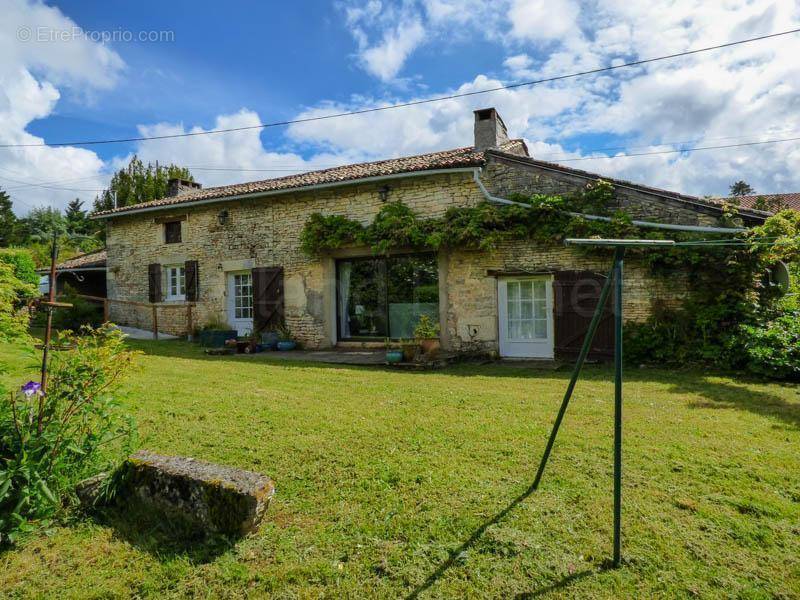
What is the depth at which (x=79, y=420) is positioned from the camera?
304 centimetres

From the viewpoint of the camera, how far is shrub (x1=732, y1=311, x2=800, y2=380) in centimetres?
693

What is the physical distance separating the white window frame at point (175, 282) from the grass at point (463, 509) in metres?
9.44

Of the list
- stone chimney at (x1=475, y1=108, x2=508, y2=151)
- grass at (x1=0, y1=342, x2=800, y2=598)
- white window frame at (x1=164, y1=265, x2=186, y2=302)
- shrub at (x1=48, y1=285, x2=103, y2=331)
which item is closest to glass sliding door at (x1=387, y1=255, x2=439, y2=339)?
stone chimney at (x1=475, y1=108, x2=508, y2=151)

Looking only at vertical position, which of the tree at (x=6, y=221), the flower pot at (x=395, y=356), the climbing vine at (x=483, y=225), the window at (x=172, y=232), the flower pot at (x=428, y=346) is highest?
the tree at (x=6, y=221)

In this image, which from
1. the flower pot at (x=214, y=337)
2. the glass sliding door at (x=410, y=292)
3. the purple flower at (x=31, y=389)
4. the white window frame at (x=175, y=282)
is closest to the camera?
the purple flower at (x=31, y=389)

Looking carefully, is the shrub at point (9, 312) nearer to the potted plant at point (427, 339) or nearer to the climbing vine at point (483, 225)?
the potted plant at point (427, 339)

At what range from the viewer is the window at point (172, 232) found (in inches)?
549

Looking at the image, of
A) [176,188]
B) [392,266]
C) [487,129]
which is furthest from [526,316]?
[176,188]

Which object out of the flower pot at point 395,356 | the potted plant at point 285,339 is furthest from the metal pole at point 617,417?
the potted plant at point 285,339

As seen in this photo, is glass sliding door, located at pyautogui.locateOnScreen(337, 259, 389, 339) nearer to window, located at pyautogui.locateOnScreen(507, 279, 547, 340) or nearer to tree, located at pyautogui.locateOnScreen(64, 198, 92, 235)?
window, located at pyautogui.locateOnScreen(507, 279, 547, 340)

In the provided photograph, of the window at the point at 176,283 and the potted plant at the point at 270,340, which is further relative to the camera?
the window at the point at 176,283

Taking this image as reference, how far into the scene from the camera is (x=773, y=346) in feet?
23.8

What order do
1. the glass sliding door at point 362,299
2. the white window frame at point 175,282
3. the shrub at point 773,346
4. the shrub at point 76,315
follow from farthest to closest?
the white window frame at point 175,282 < the shrub at point 76,315 < the glass sliding door at point 362,299 < the shrub at point 773,346

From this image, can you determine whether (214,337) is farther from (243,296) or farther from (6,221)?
(6,221)
